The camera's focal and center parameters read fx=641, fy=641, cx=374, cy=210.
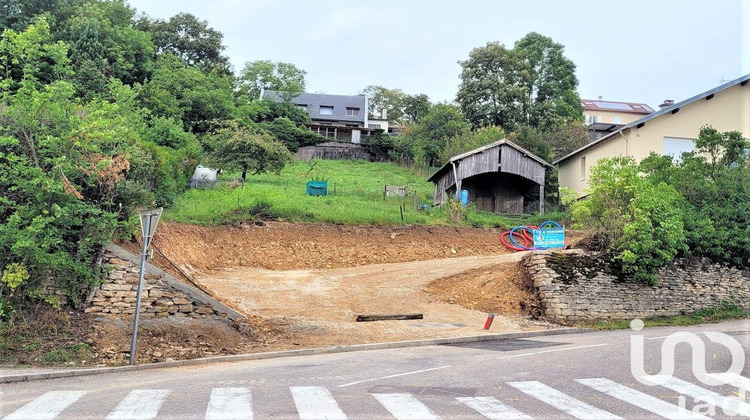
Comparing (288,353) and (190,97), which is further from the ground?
(190,97)

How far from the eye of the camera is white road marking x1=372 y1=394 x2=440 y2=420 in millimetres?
7465

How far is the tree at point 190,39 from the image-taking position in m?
70.8

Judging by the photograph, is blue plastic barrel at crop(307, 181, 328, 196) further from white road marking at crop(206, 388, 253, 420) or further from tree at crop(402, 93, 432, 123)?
tree at crop(402, 93, 432, 123)

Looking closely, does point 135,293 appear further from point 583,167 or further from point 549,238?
point 583,167

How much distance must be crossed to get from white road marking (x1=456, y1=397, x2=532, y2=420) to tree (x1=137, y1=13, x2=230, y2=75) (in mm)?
66175

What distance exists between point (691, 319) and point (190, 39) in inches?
2540

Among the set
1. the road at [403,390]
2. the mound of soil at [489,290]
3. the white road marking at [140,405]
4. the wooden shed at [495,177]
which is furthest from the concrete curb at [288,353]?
the wooden shed at [495,177]

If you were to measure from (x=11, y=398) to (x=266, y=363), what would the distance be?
5.00 m

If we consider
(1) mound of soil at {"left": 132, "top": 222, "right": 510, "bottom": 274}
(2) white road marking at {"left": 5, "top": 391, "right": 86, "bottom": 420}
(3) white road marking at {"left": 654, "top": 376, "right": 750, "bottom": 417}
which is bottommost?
(2) white road marking at {"left": 5, "top": 391, "right": 86, "bottom": 420}

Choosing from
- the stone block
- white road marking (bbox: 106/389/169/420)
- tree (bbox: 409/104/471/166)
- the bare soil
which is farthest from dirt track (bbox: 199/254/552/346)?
tree (bbox: 409/104/471/166)

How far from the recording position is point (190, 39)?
72.3 m

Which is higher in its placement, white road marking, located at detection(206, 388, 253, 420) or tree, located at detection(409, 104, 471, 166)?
tree, located at detection(409, 104, 471, 166)

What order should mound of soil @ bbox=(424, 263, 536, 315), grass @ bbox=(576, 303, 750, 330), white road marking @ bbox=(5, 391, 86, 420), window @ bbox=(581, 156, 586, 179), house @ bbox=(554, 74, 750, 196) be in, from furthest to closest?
1. window @ bbox=(581, 156, 586, 179)
2. house @ bbox=(554, 74, 750, 196)
3. mound of soil @ bbox=(424, 263, 536, 315)
4. grass @ bbox=(576, 303, 750, 330)
5. white road marking @ bbox=(5, 391, 86, 420)

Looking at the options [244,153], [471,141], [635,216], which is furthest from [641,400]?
[471,141]
